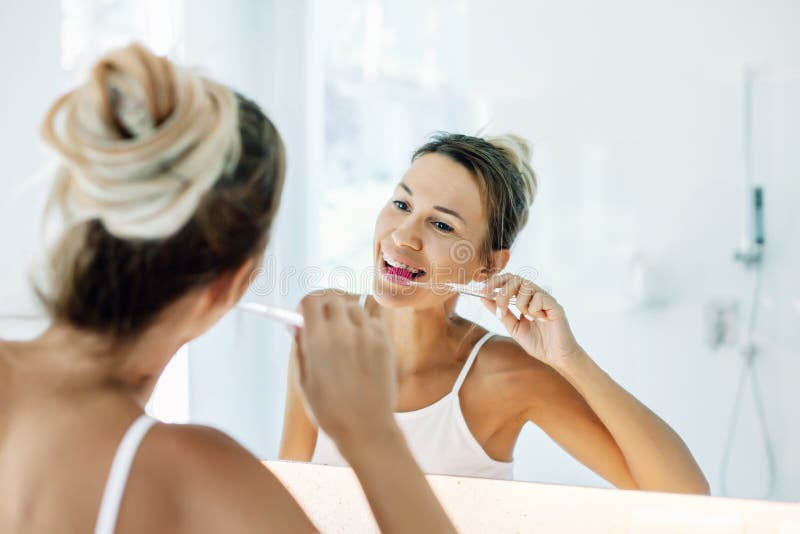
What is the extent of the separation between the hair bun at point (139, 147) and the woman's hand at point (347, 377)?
148mm

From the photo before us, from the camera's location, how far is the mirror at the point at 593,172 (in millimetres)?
740

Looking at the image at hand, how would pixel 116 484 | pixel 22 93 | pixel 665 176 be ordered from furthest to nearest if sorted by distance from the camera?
pixel 22 93, pixel 665 176, pixel 116 484

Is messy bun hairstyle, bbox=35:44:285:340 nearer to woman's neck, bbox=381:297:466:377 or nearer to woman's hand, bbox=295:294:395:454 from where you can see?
woman's hand, bbox=295:294:395:454

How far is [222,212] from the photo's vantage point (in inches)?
20.1

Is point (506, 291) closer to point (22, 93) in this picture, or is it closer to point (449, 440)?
point (449, 440)

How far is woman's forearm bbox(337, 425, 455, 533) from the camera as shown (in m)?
0.53

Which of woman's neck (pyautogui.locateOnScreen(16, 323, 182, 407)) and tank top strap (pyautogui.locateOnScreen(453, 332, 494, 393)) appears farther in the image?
tank top strap (pyautogui.locateOnScreen(453, 332, 494, 393))

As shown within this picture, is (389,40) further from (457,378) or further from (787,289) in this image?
(787,289)

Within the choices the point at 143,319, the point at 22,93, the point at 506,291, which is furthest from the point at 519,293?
the point at 22,93

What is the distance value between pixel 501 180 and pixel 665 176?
16 centimetres

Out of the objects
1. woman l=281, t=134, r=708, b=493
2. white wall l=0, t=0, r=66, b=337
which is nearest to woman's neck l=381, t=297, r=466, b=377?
woman l=281, t=134, r=708, b=493

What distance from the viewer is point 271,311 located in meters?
0.86

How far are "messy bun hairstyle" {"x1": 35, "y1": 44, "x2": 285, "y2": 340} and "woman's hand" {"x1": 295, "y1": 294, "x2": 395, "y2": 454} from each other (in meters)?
0.10

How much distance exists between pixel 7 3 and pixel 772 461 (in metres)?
1.05
